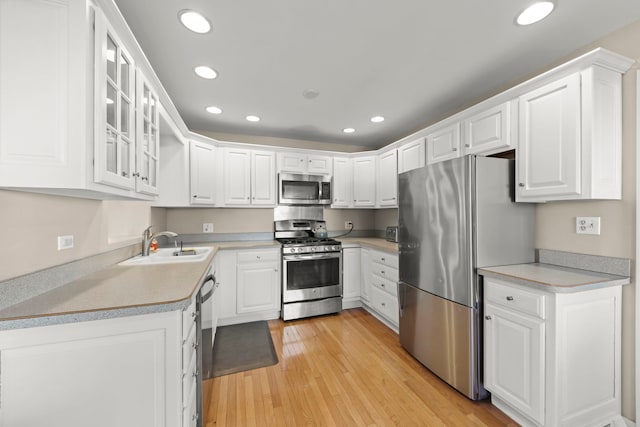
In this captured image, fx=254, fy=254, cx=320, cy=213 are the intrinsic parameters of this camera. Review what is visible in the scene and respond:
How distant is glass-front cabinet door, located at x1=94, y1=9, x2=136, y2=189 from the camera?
3.42ft

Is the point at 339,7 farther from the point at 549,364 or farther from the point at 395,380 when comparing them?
the point at 395,380

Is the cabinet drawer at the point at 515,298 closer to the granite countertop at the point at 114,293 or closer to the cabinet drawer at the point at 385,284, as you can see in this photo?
the cabinet drawer at the point at 385,284

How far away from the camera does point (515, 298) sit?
1560 mm

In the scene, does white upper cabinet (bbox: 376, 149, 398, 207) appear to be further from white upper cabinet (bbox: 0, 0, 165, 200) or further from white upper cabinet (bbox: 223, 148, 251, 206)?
white upper cabinet (bbox: 0, 0, 165, 200)

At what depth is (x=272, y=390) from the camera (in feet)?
6.17

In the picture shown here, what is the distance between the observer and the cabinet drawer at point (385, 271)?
2.79m

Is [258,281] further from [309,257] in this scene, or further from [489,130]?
[489,130]

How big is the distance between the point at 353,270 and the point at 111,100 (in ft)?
9.81

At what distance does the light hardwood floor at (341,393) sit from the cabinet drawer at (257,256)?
37.4 inches

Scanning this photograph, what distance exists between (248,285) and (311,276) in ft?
2.53

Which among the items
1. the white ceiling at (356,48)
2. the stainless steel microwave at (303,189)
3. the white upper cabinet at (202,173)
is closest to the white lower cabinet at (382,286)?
the stainless steel microwave at (303,189)

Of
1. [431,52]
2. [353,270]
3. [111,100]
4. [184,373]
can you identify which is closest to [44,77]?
[111,100]

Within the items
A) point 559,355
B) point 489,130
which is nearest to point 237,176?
point 489,130

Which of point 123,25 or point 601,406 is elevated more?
point 123,25
